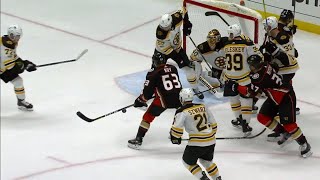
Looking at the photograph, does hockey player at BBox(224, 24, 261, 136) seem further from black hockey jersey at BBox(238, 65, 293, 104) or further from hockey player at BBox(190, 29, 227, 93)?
hockey player at BBox(190, 29, 227, 93)

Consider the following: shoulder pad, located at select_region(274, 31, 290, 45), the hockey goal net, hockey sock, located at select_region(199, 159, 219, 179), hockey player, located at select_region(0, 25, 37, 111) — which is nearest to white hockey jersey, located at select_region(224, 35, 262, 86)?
shoulder pad, located at select_region(274, 31, 290, 45)

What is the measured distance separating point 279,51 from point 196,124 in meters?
1.15

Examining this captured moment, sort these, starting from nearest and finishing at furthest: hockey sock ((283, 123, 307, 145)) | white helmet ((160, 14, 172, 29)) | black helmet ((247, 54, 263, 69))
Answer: black helmet ((247, 54, 263, 69)), hockey sock ((283, 123, 307, 145)), white helmet ((160, 14, 172, 29))

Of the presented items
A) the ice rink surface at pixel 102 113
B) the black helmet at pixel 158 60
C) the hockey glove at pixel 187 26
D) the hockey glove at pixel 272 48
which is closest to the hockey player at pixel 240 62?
the hockey glove at pixel 272 48

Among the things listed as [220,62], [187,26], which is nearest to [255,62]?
[220,62]

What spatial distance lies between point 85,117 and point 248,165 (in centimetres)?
128

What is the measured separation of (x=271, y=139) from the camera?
6562mm

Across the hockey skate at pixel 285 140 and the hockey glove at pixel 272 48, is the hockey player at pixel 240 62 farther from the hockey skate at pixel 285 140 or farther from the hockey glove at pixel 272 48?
the hockey skate at pixel 285 140

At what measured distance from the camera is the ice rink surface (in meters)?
6.21

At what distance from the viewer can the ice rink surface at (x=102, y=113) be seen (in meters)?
6.21

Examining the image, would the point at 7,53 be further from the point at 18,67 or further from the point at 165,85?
the point at 165,85

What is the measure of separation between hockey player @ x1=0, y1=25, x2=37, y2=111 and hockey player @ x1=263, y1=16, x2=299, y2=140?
191cm

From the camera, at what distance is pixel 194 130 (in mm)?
5609

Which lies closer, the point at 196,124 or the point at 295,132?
the point at 196,124
